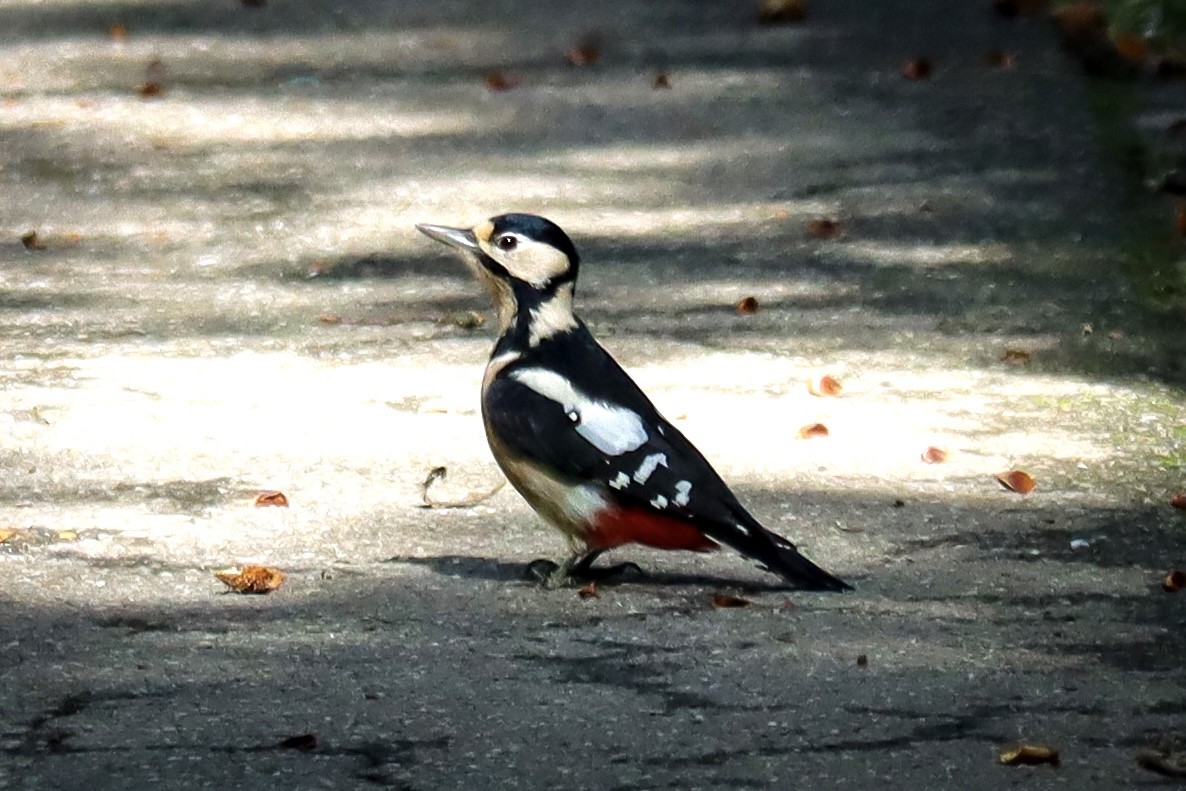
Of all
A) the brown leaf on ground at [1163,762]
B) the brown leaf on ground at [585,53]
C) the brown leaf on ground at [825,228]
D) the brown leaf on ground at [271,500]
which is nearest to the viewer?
the brown leaf on ground at [1163,762]

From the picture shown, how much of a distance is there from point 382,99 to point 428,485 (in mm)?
5318

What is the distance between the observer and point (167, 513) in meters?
5.86

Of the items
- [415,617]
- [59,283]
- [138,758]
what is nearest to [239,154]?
[59,283]

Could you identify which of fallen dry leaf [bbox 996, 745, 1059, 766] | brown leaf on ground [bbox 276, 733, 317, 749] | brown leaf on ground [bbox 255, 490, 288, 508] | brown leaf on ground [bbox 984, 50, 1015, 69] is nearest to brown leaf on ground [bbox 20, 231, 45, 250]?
brown leaf on ground [bbox 255, 490, 288, 508]

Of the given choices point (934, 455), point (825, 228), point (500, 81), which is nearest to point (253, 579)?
point (934, 455)

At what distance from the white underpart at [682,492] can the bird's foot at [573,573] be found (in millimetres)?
420

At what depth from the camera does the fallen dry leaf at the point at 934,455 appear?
21.0ft

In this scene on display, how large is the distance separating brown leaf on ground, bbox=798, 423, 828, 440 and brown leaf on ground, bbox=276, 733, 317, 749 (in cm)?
259

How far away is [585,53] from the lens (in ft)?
39.0

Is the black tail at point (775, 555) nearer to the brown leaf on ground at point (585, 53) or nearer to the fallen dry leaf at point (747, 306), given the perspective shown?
the fallen dry leaf at point (747, 306)

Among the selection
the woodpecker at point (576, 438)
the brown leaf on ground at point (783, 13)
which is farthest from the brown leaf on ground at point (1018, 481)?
the brown leaf on ground at point (783, 13)

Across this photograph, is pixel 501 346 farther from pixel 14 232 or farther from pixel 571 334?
pixel 14 232

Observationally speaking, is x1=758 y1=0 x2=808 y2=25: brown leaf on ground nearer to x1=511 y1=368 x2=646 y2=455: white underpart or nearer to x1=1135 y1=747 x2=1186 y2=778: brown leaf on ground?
x1=511 y1=368 x2=646 y2=455: white underpart

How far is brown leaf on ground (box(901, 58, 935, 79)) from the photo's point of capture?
11.3 meters
